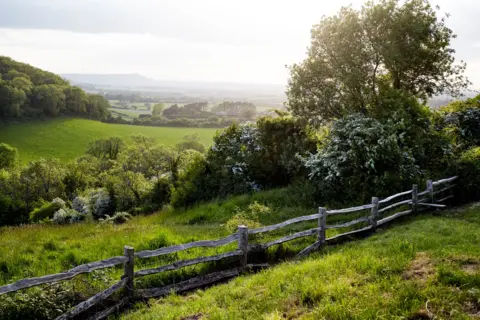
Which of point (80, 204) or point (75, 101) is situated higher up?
point (75, 101)

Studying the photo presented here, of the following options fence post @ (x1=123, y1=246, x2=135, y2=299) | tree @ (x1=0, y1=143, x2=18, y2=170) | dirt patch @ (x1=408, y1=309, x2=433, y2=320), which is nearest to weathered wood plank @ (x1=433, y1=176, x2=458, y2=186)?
dirt patch @ (x1=408, y1=309, x2=433, y2=320)

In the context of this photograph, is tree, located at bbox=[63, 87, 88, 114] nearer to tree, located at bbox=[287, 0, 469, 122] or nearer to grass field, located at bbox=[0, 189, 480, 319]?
tree, located at bbox=[287, 0, 469, 122]

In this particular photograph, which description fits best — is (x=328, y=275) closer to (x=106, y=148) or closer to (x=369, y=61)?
(x=369, y=61)

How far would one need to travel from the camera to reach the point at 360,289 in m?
A: 6.82

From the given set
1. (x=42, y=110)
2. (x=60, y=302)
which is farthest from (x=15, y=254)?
(x=42, y=110)

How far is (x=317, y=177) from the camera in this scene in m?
17.9

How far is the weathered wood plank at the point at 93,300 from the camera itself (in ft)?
23.3

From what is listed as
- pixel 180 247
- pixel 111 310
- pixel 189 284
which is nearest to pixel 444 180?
pixel 189 284

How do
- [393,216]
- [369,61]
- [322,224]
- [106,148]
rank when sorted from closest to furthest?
[322,224]
[393,216]
[369,61]
[106,148]

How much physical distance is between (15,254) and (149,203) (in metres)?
16.7

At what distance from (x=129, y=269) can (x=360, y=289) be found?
15.6 feet

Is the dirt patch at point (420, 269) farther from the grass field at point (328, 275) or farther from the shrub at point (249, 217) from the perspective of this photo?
the shrub at point (249, 217)

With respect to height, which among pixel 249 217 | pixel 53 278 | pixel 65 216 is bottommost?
pixel 65 216

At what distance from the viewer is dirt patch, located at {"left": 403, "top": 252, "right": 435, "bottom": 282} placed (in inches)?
280
